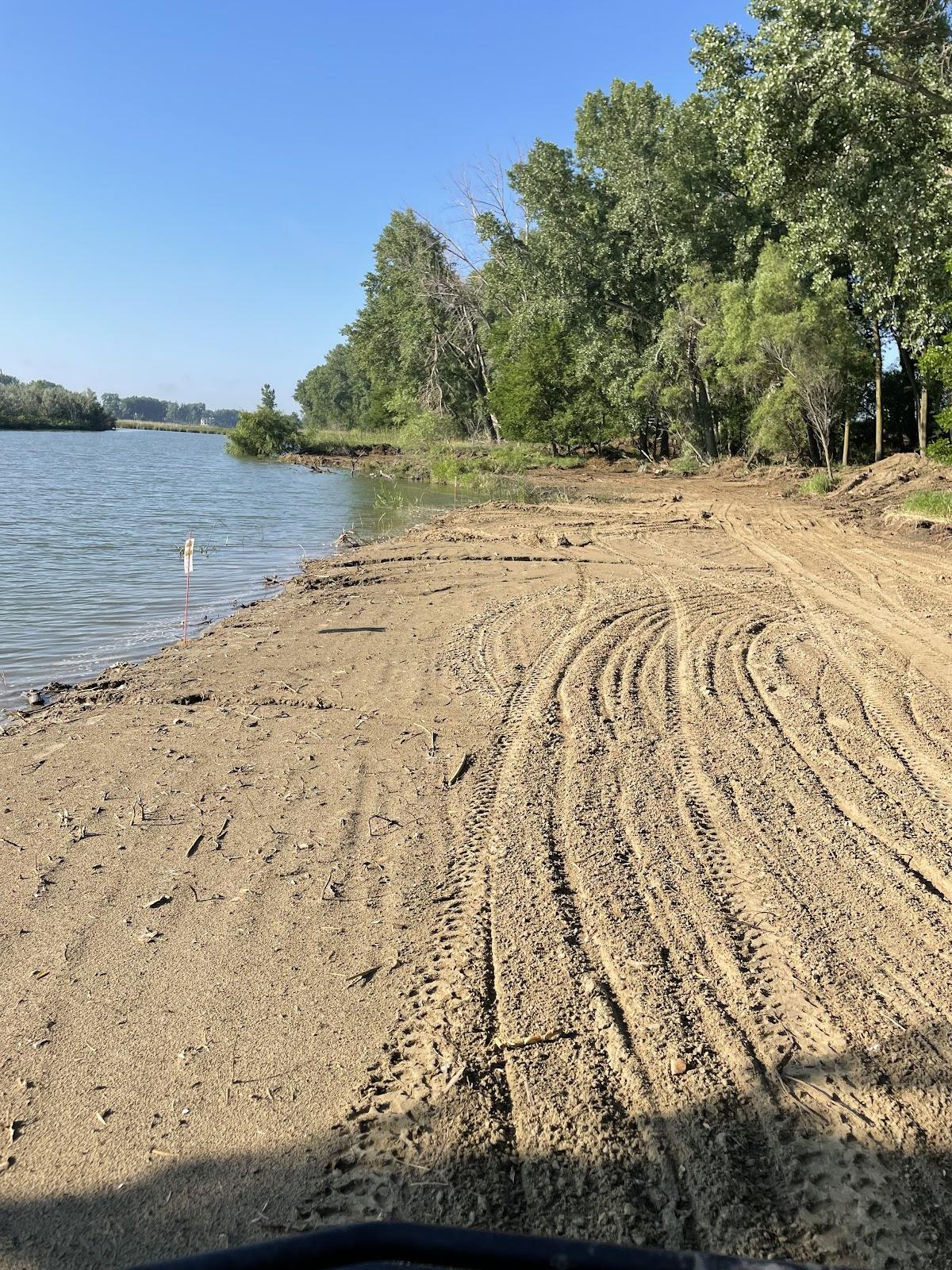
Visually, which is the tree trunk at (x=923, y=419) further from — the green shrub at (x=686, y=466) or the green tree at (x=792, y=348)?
the green shrub at (x=686, y=466)

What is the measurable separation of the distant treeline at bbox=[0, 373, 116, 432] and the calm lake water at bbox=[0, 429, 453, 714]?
237 ft

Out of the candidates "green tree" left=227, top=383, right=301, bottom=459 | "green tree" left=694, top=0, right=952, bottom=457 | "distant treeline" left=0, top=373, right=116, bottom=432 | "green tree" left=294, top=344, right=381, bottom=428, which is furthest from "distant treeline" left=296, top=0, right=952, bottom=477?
"distant treeline" left=0, top=373, right=116, bottom=432

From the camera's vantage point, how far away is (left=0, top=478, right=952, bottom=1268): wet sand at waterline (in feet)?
8.59

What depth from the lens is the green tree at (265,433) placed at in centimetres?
6462

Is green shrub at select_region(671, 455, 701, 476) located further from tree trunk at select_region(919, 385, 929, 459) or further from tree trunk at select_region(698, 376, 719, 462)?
tree trunk at select_region(919, 385, 929, 459)

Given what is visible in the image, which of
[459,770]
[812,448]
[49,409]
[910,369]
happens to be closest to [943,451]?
[910,369]

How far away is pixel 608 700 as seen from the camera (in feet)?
24.0

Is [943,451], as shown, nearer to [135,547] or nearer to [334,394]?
[135,547]

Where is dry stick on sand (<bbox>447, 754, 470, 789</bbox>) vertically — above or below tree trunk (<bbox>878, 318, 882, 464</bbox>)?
below

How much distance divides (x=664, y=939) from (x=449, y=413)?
4949 centimetres

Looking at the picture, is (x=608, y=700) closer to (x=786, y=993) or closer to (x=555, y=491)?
(x=786, y=993)

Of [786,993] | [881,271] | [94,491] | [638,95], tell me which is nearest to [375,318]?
[638,95]

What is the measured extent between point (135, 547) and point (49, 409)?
107 meters

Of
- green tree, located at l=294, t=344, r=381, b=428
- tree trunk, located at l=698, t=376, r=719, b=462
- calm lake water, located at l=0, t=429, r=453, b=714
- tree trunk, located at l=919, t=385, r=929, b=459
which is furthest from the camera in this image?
green tree, located at l=294, t=344, r=381, b=428
